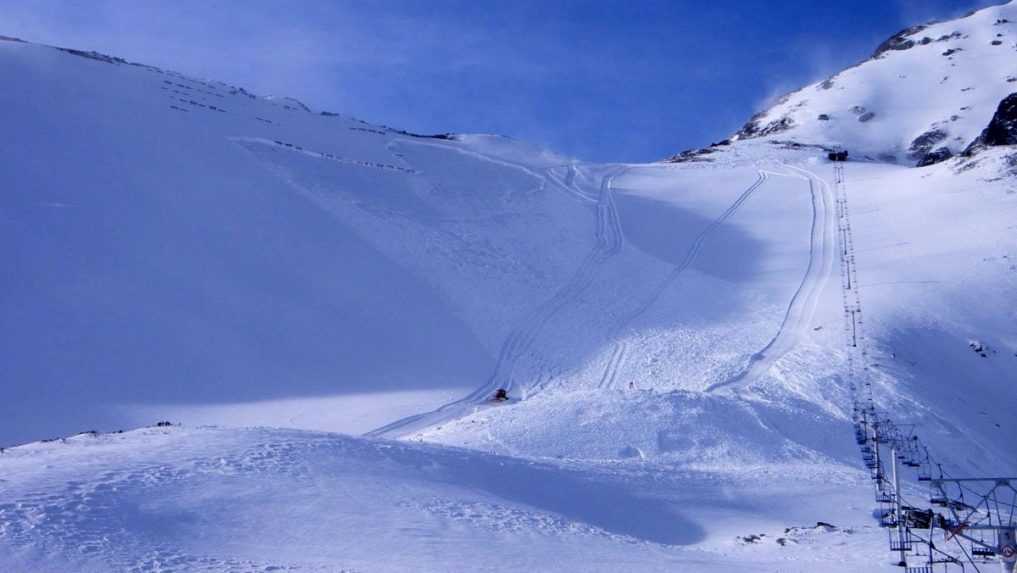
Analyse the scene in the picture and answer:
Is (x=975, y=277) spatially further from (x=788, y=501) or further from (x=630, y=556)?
(x=630, y=556)

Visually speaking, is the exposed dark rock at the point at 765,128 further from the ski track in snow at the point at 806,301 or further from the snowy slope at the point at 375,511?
the snowy slope at the point at 375,511

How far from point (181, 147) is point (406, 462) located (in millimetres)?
31390

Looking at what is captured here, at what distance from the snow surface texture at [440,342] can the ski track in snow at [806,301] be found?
15cm

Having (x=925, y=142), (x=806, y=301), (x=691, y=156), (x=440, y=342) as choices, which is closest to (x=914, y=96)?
(x=925, y=142)

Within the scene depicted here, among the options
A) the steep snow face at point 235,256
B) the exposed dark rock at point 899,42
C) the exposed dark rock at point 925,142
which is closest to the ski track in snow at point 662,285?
the steep snow face at point 235,256

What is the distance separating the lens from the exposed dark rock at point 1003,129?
57.7 meters

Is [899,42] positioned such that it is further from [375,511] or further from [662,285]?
[375,511]

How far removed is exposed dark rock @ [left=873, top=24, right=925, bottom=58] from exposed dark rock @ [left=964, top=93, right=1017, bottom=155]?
5815 centimetres

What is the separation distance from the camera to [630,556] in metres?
15.2

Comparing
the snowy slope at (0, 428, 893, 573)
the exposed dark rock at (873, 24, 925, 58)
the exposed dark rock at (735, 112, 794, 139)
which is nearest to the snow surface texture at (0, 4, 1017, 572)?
the snowy slope at (0, 428, 893, 573)

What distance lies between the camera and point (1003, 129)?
58.2 meters

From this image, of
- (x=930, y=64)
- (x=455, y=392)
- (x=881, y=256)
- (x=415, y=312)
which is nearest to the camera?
(x=455, y=392)

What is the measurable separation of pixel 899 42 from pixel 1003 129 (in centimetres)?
6413

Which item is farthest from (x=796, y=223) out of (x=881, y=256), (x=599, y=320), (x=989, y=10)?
(x=989, y=10)
